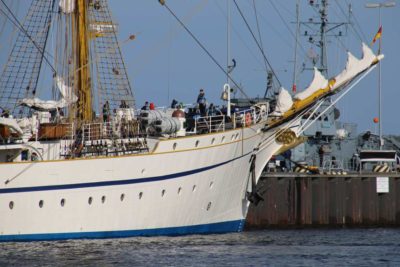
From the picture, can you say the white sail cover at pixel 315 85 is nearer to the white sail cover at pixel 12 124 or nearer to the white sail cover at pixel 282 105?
the white sail cover at pixel 282 105

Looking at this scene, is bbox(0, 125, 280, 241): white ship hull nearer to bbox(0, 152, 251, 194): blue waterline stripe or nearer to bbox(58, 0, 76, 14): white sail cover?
bbox(0, 152, 251, 194): blue waterline stripe

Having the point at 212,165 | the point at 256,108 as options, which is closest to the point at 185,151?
the point at 212,165

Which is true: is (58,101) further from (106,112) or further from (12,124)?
(12,124)

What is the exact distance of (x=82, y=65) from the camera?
71.9m

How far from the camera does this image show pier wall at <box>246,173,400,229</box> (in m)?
82.8

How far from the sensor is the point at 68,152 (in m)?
67.8

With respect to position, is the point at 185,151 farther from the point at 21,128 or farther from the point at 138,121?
the point at 21,128

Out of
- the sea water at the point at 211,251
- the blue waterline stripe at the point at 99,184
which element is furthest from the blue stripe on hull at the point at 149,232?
the blue waterline stripe at the point at 99,184

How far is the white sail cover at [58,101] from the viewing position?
229ft

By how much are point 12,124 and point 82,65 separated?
668cm

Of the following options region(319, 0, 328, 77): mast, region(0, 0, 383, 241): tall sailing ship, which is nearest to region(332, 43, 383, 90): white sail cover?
region(0, 0, 383, 241): tall sailing ship

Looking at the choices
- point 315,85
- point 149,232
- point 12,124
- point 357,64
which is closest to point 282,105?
point 315,85

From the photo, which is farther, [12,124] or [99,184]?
[12,124]

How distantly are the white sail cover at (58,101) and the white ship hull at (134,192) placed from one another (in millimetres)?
5235
